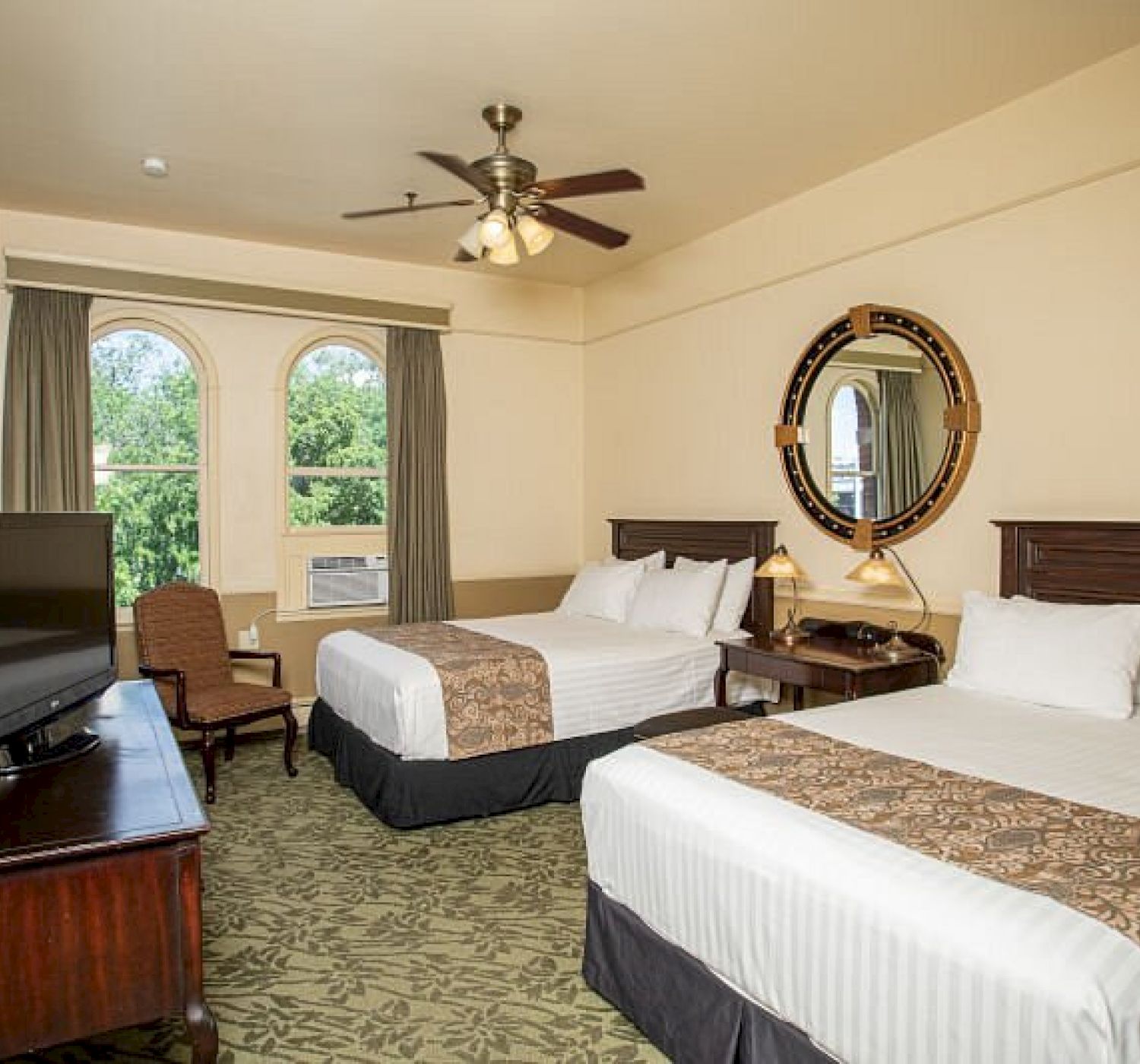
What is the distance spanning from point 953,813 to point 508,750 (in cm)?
226

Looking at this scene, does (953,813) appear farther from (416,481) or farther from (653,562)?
(416,481)

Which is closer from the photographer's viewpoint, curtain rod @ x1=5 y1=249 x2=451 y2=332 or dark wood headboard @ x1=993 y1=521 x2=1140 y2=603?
dark wood headboard @ x1=993 y1=521 x2=1140 y2=603

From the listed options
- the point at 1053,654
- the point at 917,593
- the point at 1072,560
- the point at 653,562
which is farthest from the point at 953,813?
the point at 653,562

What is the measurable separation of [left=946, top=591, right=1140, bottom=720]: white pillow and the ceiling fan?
6.73ft

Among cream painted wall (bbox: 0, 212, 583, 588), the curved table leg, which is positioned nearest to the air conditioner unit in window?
cream painted wall (bbox: 0, 212, 583, 588)

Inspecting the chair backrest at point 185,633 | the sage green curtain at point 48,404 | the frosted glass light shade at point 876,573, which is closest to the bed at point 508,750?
the chair backrest at point 185,633

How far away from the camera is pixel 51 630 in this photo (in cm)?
240

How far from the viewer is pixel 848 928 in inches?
65.6

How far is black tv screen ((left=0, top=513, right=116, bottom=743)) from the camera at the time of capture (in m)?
2.17

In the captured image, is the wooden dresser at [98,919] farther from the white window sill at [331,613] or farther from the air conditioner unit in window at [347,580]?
the air conditioner unit in window at [347,580]

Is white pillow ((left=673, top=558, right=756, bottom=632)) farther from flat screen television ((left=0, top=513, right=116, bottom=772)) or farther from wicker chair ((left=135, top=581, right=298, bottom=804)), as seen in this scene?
flat screen television ((left=0, top=513, right=116, bottom=772))

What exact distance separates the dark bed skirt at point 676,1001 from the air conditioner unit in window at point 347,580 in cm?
351

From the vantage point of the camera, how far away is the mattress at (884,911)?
1374 millimetres

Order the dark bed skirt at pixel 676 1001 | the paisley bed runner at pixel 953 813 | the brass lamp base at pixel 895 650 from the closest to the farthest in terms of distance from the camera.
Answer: the paisley bed runner at pixel 953 813 < the dark bed skirt at pixel 676 1001 < the brass lamp base at pixel 895 650
